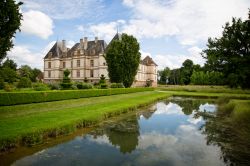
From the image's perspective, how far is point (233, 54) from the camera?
1795cm

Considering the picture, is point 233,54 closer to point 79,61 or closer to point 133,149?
point 133,149

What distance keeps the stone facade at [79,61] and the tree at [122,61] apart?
335 inches

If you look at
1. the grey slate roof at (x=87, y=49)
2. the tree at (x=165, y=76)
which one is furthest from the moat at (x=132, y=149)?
the tree at (x=165, y=76)

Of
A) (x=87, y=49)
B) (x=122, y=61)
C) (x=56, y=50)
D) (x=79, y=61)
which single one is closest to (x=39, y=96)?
(x=122, y=61)

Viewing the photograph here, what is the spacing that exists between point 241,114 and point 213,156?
7303mm

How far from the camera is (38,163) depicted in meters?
8.54

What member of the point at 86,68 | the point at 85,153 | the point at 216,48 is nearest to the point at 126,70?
the point at 86,68

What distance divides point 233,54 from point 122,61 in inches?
1067

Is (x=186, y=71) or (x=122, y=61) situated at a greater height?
(x=186, y=71)

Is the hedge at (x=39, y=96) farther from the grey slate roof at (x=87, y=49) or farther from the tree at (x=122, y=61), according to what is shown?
the grey slate roof at (x=87, y=49)

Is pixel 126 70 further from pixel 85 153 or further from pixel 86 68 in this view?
pixel 85 153

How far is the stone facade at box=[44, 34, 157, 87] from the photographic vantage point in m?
55.3

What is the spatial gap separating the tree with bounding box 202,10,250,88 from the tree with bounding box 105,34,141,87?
24.7m

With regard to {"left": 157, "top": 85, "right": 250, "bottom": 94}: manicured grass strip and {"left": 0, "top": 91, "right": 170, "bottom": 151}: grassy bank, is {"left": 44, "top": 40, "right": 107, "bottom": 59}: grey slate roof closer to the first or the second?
{"left": 157, "top": 85, "right": 250, "bottom": 94}: manicured grass strip
